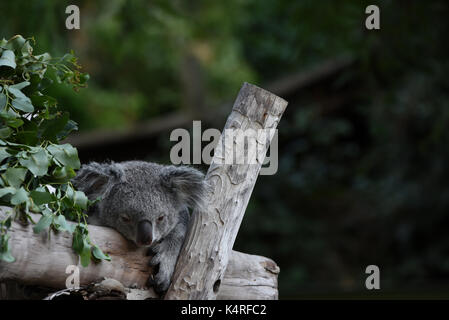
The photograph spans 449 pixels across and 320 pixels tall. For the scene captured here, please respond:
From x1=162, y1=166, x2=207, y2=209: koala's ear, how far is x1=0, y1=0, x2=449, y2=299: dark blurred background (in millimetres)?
3820

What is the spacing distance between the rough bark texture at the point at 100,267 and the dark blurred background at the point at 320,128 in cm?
391

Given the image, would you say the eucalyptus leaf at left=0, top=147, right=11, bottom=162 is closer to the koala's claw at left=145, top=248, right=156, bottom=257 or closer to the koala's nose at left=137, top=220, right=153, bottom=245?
the koala's nose at left=137, top=220, right=153, bottom=245

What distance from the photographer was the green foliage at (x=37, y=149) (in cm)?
216

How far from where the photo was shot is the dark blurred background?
22.4ft

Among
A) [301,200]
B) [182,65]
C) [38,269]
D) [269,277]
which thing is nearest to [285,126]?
[301,200]

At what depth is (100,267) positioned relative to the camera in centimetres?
234

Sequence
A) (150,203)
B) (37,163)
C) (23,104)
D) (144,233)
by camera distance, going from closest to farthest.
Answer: (37,163) < (23,104) < (144,233) < (150,203)

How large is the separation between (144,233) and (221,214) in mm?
341

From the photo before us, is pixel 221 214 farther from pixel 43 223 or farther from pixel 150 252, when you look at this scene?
pixel 43 223

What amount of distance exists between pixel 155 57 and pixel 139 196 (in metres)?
8.72

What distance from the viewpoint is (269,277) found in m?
2.74

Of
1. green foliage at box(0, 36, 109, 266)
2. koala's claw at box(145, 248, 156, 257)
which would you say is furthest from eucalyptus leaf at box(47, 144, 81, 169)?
koala's claw at box(145, 248, 156, 257)

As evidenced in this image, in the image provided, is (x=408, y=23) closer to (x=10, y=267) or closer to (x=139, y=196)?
(x=139, y=196)

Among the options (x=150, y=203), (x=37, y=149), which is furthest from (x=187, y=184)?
(x=37, y=149)
